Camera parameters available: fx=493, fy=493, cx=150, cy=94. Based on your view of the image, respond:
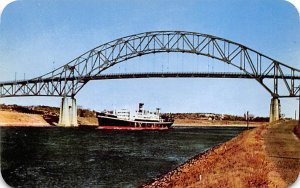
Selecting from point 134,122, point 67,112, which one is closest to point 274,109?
point 67,112

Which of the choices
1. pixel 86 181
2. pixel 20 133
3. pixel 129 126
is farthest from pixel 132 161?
pixel 129 126

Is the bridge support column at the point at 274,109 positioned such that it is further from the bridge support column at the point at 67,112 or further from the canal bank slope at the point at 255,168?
the bridge support column at the point at 67,112

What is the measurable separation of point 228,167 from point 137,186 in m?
2.87

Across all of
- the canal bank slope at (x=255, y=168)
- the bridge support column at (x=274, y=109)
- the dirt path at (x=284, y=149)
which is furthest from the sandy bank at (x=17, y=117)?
the bridge support column at (x=274, y=109)

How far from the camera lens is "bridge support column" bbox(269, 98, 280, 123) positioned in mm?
15533

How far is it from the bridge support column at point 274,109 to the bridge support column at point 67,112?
9185mm

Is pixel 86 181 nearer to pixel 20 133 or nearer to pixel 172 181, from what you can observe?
pixel 172 181

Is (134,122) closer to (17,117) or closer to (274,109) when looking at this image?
(17,117)

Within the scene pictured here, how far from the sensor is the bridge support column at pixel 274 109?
51.0ft

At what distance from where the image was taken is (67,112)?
2439 cm

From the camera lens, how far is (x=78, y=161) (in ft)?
62.2

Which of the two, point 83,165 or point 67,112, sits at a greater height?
point 67,112

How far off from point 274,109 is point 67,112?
462 inches

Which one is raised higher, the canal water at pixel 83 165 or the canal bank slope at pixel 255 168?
the canal bank slope at pixel 255 168
